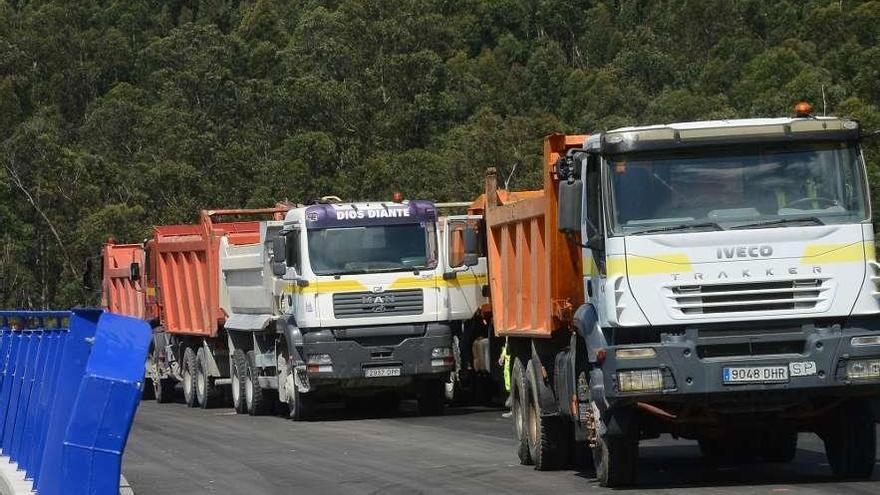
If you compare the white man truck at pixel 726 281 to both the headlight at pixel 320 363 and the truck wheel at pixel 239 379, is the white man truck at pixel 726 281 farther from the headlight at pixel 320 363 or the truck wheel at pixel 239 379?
the truck wheel at pixel 239 379

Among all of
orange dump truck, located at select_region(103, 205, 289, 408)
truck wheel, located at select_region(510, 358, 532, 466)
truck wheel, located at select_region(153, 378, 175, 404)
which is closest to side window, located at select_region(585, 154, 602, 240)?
truck wheel, located at select_region(510, 358, 532, 466)

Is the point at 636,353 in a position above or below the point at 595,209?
below

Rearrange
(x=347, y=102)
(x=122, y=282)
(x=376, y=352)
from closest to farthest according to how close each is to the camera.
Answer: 1. (x=376, y=352)
2. (x=122, y=282)
3. (x=347, y=102)

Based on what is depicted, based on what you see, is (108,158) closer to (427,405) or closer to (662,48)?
(662,48)

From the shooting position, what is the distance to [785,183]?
12852mm

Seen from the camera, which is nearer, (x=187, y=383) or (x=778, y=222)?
(x=778, y=222)

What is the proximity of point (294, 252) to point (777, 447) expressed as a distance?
10.2 m

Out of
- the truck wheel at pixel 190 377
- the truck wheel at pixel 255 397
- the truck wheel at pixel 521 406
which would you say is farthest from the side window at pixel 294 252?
the truck wheel at pixel 521 406

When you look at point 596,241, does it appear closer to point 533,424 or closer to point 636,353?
point 636,353

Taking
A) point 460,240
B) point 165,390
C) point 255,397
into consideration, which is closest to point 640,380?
point 460,240

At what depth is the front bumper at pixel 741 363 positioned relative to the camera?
1245cm

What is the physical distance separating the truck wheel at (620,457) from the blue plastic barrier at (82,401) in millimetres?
3980

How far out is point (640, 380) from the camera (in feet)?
40.8

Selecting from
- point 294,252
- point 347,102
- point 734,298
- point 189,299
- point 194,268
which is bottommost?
point 734,298
